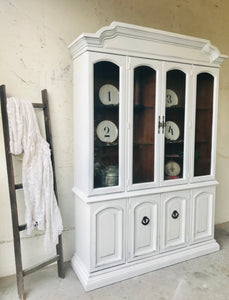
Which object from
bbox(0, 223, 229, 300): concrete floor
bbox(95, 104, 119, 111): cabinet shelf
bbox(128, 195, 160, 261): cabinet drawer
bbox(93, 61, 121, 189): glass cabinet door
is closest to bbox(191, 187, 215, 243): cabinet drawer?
bbox(0, 223, 229, 300): concrete floor

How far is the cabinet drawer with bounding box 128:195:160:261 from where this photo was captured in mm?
2295

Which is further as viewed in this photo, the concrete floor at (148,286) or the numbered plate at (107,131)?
the numbered plate at (107,131)

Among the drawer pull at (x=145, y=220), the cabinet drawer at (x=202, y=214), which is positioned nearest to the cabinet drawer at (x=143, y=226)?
the drawer pull at (x=145, y=220)

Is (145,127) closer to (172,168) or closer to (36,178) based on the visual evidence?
(172,168)

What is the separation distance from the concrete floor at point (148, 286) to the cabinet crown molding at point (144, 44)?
2005 mm

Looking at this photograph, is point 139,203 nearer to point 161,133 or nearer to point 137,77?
point 161,133

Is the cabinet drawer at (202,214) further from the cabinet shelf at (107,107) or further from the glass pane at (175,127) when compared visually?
the cabinet shelf at (107,107)

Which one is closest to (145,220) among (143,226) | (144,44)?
(143,226)

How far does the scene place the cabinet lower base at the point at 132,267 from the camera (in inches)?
84.0

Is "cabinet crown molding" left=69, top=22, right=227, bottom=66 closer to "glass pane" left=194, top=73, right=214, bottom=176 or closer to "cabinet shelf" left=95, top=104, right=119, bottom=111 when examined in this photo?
"glass pane" left=194, top=73, right=214, bottom=176

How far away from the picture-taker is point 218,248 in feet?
9.01

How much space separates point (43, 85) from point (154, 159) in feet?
4.10

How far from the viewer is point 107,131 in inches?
88.3

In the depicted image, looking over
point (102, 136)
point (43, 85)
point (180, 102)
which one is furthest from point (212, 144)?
point (43, 85)
